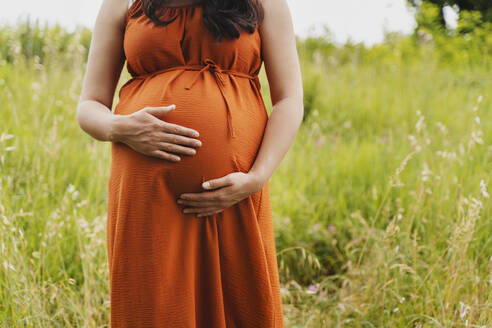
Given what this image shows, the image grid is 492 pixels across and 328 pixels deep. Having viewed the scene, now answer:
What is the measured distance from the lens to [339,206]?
323 centimetres

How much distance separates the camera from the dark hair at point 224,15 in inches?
58.1

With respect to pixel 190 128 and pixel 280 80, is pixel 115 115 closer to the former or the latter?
pixel 190 128

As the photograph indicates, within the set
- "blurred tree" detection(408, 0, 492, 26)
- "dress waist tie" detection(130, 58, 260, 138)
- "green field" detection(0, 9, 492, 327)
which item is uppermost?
"blurred tree" detection(408, 0, 492, 26)

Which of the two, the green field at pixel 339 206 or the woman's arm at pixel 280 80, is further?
the green field at pixel 339 206

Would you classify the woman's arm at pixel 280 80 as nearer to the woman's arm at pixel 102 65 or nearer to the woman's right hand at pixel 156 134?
the woman's right hand at pixel 156 134

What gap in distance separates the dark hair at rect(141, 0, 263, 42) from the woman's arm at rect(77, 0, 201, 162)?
17 cm

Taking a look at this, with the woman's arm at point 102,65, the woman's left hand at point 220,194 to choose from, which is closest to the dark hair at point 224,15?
the woman's arm at point 102,65

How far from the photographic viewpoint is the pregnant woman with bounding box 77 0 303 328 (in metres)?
1.44

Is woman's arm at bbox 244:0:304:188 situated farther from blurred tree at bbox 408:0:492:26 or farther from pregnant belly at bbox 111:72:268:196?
blurred tree at bbox 408:0:492:26

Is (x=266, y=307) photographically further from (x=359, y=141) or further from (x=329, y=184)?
(x=359, y=141)

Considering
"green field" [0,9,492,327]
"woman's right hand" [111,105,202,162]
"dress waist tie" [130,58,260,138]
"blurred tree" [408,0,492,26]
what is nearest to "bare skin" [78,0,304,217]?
"woman's right hand" [111,105,202,162]

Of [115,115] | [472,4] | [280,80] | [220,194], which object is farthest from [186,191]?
[472,4]

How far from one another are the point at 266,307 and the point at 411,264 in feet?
4.02

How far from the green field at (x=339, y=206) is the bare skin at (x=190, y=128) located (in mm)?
689
